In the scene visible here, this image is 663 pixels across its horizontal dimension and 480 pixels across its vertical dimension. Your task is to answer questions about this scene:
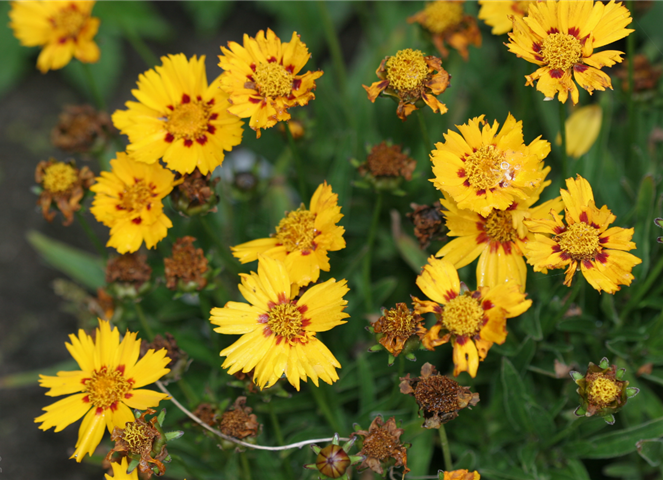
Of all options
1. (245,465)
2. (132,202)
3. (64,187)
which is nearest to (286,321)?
(245,465)

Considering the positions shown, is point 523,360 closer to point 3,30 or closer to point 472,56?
point 472,56

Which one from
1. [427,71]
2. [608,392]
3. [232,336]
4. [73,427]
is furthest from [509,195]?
[73,427]

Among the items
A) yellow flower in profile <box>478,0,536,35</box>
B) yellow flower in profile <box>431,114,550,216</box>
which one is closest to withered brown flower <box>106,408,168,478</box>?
yellow flower in profile <box>431,114,550,216</box>

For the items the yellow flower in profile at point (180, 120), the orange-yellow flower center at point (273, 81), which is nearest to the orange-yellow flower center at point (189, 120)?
the yellow flower in profile at point (180, 120)

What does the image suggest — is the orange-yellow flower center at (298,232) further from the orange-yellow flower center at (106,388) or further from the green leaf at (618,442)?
the green leaf at (618,442)

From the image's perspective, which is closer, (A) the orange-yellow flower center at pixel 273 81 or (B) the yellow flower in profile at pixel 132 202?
(A) the orange-yellow flower center at pixel 273 81

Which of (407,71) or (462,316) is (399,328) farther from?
(407,71)

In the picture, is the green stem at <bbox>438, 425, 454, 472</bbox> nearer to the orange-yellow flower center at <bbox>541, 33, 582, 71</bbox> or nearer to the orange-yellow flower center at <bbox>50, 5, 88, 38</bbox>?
the orange-yellow flower center at <bbox>541, 33, 582, 71</bbox>
